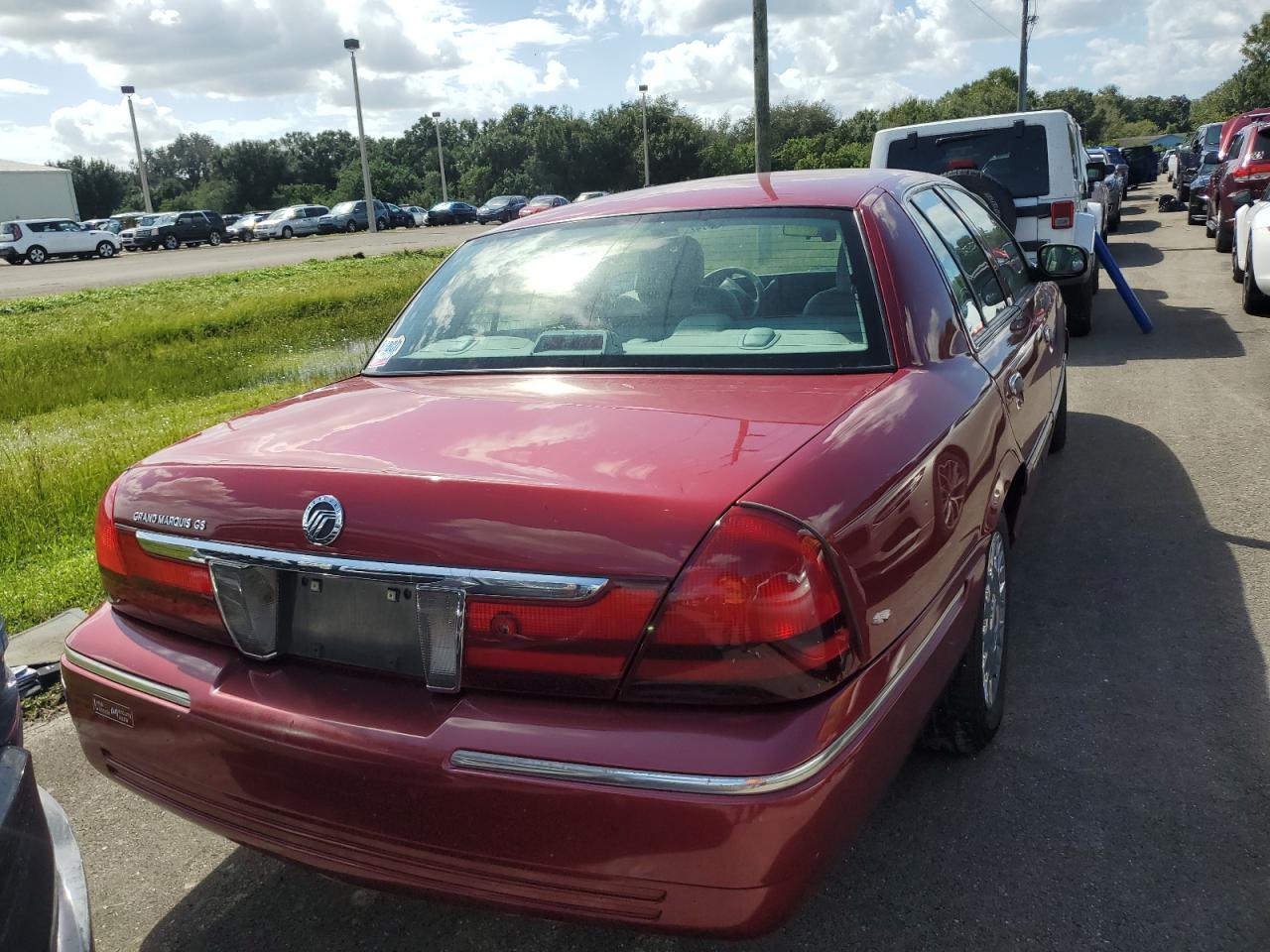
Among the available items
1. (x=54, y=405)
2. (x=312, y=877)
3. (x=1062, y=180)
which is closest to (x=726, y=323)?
(x=312, y=877)

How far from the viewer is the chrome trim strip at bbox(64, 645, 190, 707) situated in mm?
2246

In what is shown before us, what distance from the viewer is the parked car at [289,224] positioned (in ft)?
159

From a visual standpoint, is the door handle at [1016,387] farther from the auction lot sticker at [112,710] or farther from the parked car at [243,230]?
the parked car at [243,230]

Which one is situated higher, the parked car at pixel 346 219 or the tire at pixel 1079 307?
the parked car at pixel 346 219

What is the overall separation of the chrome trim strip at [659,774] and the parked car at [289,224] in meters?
50.4

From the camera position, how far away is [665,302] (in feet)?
10.0

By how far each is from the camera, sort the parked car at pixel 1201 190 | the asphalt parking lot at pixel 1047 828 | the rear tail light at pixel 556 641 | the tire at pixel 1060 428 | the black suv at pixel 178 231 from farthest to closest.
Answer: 1. the black suv at pixel 178 231
2. the parked car at pixel 1201 190
3. the tire at pixel 1060 428
4. the asphalt parking lot at pixel 1047 828
5. the rear tail light at pixel 556 641

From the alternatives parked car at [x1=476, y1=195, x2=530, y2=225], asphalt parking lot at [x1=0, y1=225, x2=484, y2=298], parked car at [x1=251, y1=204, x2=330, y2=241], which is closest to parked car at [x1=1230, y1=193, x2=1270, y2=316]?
asphalt parking lot at [x1=0, y1=225, x2=484, y2=298]

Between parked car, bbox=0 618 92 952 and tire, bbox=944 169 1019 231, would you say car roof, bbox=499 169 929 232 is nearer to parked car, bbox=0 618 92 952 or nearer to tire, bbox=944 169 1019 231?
parked car, bbox=0 618 92 952

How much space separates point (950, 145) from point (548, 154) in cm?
6448

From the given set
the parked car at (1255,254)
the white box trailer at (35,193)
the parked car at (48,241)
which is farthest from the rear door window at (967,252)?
the white box trailer at (35,193)

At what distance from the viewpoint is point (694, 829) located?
1.77m

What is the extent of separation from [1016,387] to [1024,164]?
280 inches

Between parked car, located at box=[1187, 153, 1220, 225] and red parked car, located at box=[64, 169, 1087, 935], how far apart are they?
18.6 m
